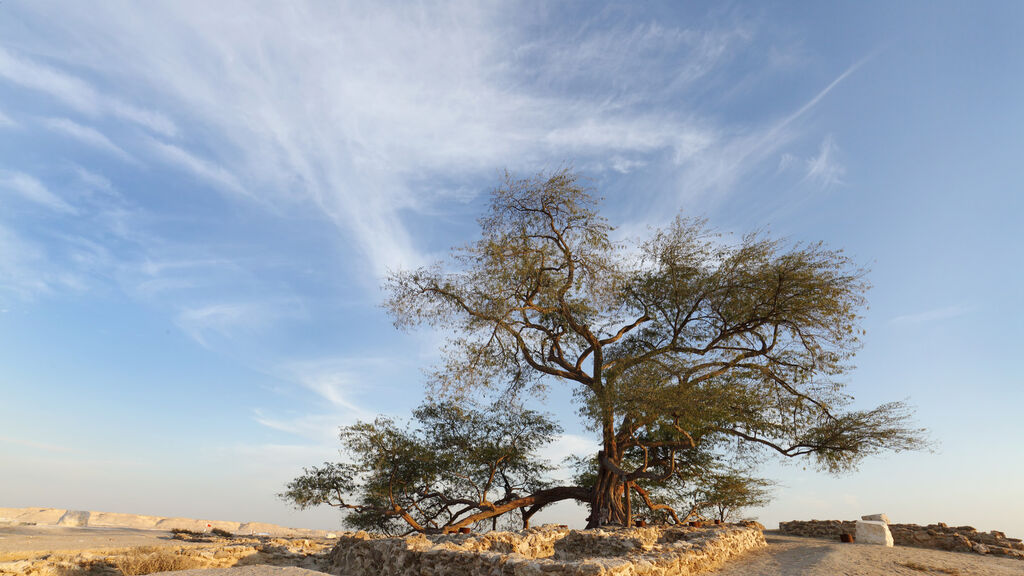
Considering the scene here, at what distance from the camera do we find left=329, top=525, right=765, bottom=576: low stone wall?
27.5 ft

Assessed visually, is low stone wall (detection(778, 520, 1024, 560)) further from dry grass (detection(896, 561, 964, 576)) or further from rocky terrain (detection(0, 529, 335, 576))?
rocky terrain (detection(0, 529, 335, 576))

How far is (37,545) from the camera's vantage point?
1370 centimetres

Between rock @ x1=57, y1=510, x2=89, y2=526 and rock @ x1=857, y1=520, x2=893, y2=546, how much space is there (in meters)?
31.4

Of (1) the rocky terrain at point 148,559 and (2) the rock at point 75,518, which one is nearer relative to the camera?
(1) the rocky terrain at point 148,559

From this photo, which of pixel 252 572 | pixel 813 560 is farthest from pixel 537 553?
pixel 813 560

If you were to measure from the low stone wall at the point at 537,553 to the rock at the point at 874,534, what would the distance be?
3814mm

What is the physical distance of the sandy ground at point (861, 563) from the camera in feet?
37.6

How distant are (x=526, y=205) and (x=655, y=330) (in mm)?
6631

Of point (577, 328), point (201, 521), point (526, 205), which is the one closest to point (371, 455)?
point (577, 328)

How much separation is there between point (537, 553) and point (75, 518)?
2656 cm

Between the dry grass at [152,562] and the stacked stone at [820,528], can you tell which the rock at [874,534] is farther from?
the dry grass at [152,562]

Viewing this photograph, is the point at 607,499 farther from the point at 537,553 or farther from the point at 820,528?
the point at 820,528

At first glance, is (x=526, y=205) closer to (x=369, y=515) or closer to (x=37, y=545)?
(x=369, y=515)

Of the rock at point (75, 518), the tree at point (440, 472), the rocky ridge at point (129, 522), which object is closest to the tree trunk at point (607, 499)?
the tree at point (440, 472)
